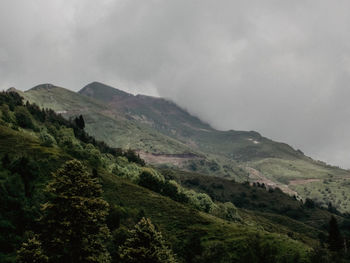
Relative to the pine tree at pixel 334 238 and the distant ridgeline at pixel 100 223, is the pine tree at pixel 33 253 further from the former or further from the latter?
the pine tree at pixel 334 238

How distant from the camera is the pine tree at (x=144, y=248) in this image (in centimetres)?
4944

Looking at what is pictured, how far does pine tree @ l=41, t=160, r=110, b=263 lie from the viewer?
152 ft

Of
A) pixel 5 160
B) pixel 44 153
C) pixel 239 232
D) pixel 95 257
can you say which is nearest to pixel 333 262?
pixel 239 232

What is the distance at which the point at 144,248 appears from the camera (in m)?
49.6

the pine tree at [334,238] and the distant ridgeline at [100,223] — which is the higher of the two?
the pine tree at [334,238]

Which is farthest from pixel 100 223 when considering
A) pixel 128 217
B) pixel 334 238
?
pixel 334 238

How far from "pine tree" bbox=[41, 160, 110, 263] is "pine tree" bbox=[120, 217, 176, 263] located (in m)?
3.67

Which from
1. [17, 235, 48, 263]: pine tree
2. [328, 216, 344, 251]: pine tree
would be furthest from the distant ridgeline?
[328, 216, 344, 251]: pine tree

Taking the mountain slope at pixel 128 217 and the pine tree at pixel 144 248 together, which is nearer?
the pine tree at pixel 144 248

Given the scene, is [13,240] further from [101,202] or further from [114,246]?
[101,202]

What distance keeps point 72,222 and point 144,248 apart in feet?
35.0

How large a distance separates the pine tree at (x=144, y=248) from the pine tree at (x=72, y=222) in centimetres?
367

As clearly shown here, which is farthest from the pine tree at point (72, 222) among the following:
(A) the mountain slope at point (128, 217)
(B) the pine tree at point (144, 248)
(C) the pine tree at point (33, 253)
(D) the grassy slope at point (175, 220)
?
(D) the grassy slope at point (175, 220)

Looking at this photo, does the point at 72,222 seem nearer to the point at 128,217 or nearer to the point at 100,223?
the point at 100,223
